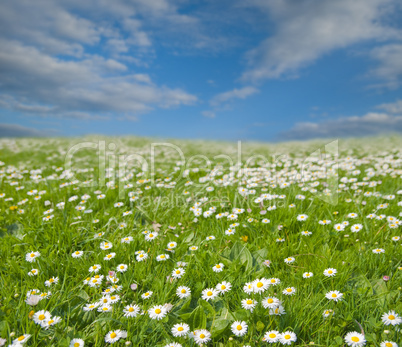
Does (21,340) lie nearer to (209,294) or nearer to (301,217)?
(209,294)

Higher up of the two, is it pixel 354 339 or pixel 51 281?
pixel 51 281

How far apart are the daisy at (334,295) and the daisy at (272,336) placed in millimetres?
668

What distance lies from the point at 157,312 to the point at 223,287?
0.66 m

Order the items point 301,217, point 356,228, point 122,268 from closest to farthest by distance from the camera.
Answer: point 122,268
point 356,228
point 301,217

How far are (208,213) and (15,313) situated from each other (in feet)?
9.14

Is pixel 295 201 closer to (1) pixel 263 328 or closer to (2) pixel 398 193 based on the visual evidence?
(2) pixel 398 193

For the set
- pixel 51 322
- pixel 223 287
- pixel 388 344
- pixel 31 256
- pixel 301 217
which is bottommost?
pixel 388 344

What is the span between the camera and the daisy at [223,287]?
275 cm

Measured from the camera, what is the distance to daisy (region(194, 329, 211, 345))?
Answer: 2.29m

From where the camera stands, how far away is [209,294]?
2.73 meters

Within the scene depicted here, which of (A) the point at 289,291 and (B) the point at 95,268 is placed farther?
(B) the point at 95,268

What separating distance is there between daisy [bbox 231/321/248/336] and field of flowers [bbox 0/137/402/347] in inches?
0.4

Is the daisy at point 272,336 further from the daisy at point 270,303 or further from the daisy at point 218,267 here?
the daisy at point 218,267

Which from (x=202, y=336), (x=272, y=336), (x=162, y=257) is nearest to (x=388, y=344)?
(x=272, y=336)
